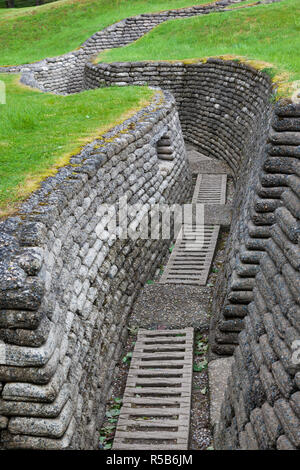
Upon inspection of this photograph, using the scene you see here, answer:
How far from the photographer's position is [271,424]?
3184 millimetres

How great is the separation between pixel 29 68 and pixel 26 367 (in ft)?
66.0

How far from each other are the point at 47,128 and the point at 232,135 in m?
6.13

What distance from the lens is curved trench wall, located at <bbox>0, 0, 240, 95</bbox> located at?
22.4 m

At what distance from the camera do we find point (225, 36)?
2038 cm

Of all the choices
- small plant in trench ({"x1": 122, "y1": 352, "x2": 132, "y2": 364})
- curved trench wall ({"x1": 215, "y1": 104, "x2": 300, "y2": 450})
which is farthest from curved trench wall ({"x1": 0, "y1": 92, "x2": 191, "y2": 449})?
curved trench wall ({"x1": 215, "y1": 104, "x2": 300, "y2": 450})

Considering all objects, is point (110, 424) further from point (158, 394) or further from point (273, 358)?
point (273, 358)

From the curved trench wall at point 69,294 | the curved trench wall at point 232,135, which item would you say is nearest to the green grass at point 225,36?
the curved trench wall at point 232,135

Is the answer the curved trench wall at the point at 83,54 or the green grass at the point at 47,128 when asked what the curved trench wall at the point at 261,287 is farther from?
the curved trench wall at the point at 83,54

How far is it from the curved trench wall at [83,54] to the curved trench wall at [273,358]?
15.7 meters

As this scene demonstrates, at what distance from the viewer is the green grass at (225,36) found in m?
17.3
